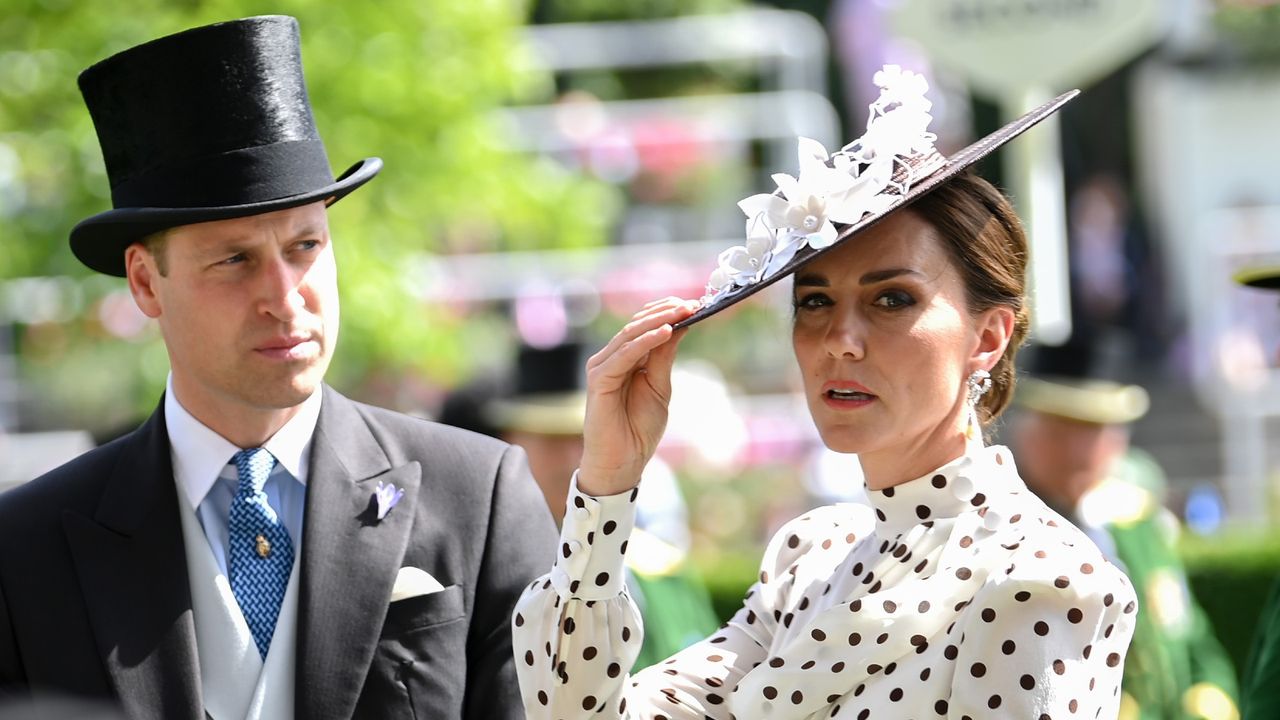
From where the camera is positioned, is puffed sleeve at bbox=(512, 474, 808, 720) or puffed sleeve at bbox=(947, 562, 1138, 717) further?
puffed sleeve at bbox=(512, 474, 808, 720)

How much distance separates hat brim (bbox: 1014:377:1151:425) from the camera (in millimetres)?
6770

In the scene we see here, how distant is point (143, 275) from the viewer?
3.43 metres

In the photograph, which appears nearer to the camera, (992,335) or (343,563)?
(992,335)

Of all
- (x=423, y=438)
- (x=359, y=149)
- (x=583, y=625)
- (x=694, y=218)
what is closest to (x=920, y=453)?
(x=583, y=625)

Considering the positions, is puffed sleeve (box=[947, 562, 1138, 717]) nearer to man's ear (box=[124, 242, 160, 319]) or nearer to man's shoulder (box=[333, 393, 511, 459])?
man's shoulder (box=[333, 393, 511, 459])

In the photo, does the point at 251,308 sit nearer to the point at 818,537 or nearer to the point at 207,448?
the point at 207,448

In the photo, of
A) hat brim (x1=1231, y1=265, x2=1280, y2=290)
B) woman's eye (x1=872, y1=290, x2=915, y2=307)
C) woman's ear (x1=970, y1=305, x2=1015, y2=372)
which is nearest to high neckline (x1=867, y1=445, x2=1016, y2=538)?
woman's ear (x1=970, y1=305, x2=1015, y2=372)

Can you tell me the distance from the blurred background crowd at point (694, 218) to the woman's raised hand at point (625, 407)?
1.83m

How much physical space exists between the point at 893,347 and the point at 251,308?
1124mm

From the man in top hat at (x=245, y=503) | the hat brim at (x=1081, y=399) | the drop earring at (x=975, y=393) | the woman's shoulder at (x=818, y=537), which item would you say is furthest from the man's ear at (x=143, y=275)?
the hat brim at (x=1081, y=399)

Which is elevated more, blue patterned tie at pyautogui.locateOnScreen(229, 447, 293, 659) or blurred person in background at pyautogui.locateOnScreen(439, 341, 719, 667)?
blue patterned tie at pyautogui.locateOnScreen(229, 447, 293, 659)

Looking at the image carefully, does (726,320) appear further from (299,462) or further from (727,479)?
(299,462)

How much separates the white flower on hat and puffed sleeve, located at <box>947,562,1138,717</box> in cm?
58

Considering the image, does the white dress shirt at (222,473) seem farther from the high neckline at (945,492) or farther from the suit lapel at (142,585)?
the high neckline at (945,492)
